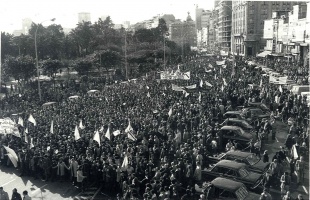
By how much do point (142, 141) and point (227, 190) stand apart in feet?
22.2

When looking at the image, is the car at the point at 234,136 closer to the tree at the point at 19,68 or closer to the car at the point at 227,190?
the car at the point at 227,190

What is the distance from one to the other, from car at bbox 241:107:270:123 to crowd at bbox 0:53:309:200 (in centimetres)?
105

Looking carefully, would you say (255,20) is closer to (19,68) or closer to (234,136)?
(19,68)

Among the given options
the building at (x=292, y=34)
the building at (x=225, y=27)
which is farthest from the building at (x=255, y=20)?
the building at (x=225, y=27)

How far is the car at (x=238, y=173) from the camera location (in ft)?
42.1

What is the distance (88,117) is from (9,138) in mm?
5215

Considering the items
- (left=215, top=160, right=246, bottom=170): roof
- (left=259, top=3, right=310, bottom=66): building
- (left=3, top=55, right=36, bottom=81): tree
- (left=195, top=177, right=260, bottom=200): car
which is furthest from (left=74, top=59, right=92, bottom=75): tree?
(left=195, top=177, right=260, bottom=200): car

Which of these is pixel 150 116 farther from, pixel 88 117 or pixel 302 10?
pixel 302 10

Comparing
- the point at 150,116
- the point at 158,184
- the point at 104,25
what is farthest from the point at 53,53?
the point at 158,184

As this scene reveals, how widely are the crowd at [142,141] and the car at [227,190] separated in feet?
2.19

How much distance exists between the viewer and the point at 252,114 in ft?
70.6

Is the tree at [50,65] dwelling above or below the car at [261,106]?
above

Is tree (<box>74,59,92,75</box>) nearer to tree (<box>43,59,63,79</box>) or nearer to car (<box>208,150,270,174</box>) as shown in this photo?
tree (<box>43,59,63,79</box>)

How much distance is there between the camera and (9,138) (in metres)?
19.4
